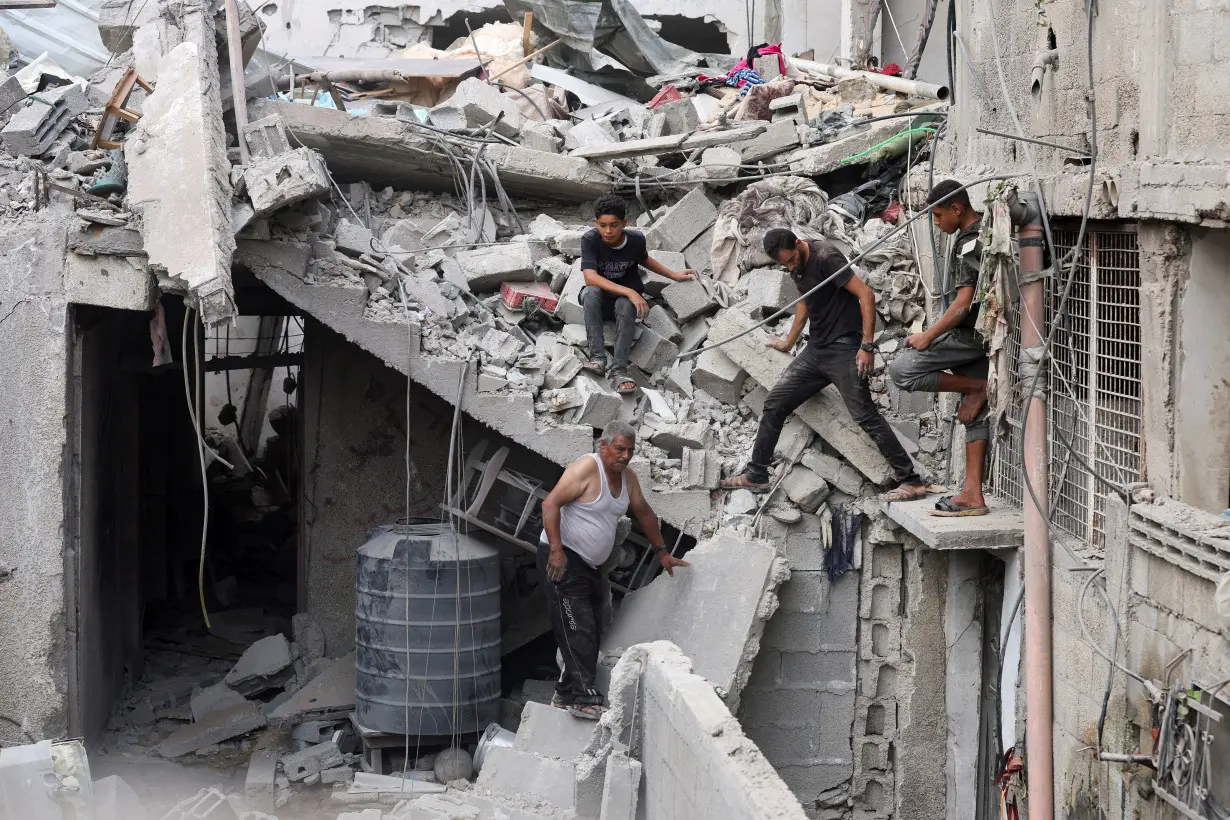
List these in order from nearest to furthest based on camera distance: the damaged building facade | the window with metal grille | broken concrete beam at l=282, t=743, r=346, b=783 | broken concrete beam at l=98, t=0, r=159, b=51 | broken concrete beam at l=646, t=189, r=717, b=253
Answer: the damaged building facade, the window with metal grille, broken concrete beam at l=282, t=743, r=346, b=783, broken concrete beam at l=646, t=189, r=717, b=253, broken concrete beam at l=98, t=0, r=159, b=51

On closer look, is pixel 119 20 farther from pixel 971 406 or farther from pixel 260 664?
pixel 971 406

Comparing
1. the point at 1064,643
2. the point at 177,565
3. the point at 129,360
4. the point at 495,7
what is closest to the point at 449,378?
the point at 129,360

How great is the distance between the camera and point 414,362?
9.32 m

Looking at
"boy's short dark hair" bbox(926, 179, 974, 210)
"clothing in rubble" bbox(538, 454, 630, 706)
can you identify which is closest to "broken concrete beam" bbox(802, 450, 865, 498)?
"clothing in rubble" bbox(538, 454, 630, 706)

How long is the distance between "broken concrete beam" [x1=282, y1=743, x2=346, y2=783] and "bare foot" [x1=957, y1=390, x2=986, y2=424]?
5135 mm

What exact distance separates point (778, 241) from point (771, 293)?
1.48 meters

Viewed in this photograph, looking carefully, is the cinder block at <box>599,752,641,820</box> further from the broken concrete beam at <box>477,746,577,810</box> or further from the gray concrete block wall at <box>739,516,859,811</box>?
the gray concrete block wall at <box>739,516,859,811</box>

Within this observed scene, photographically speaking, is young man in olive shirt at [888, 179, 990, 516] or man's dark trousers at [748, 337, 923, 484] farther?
man's dark trousers at [748, 337, 923, 484]

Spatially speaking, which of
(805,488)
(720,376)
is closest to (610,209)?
(720,376)

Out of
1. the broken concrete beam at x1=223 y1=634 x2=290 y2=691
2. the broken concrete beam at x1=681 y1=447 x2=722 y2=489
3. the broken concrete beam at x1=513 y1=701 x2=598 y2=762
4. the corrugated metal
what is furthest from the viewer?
the corrugated metal

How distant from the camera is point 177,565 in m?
14.2

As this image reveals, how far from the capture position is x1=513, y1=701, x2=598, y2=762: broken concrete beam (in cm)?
891

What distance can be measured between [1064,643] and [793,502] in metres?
2.21

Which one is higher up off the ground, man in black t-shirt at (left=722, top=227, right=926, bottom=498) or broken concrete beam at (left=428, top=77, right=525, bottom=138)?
broken concrete beam at (left=428, top=77, right=525, bottom=138)
